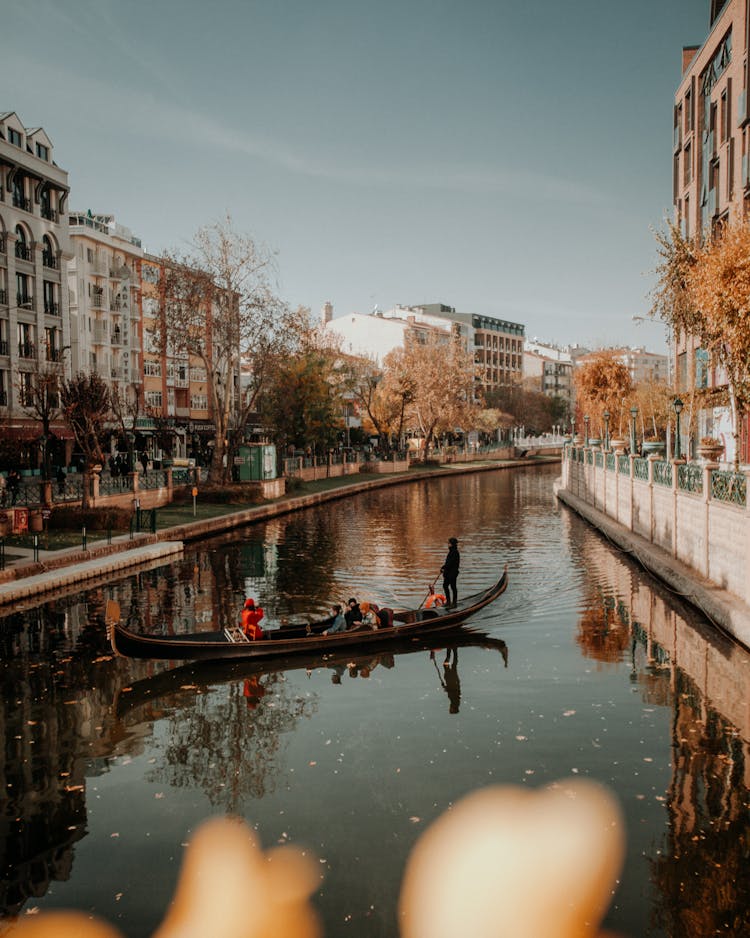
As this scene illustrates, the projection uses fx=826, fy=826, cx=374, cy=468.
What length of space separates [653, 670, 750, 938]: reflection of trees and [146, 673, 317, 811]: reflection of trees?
516 cm

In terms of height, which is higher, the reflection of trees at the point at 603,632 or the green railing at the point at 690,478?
the green railing at the point at 690,478

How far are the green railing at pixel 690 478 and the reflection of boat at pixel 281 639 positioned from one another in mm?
7864

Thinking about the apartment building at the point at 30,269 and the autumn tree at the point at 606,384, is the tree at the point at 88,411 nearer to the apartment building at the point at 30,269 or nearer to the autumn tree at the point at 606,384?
the apartment building at the point at 30,269

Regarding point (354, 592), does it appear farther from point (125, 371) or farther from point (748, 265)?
point (125, 371)

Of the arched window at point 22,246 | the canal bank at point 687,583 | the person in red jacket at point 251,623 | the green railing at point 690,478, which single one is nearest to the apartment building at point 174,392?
the arched window at point 22,246

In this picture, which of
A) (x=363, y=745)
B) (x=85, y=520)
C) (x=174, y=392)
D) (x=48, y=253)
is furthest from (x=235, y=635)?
(x=174, y=392)

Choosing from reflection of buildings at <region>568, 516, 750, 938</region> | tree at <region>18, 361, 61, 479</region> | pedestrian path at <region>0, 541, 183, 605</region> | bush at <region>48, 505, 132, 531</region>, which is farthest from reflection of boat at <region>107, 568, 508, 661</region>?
tree at <region>18, 361, 61, 479</region>

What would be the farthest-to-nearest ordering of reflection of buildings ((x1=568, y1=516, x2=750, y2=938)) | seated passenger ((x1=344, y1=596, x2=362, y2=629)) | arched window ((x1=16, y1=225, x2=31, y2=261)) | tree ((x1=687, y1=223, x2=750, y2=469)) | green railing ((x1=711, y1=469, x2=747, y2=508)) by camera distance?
arched window ((x1=16, y1=225, x2=31, y2=261)) → tree ((x1=687, y1=223, x2=750, y2=469)) → green railing ((x1=711, y1=469, x2=747, y2=508)) → seated passenger ((x1=344, y1=596, x2=362, y2=629)) → reflection of buildings ((x1=568, y1=516, x2=750, y2=938))

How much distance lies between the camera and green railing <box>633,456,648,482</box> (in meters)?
31.1

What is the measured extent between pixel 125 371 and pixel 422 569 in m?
52.3

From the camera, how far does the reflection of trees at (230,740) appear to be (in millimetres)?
11203

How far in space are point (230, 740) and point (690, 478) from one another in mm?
16332

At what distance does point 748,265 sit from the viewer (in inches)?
907

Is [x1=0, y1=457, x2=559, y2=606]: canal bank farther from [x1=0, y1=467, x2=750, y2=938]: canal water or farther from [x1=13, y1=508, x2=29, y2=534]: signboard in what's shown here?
[x1=13, y1=508, x2=29, y2=534]: signboard
